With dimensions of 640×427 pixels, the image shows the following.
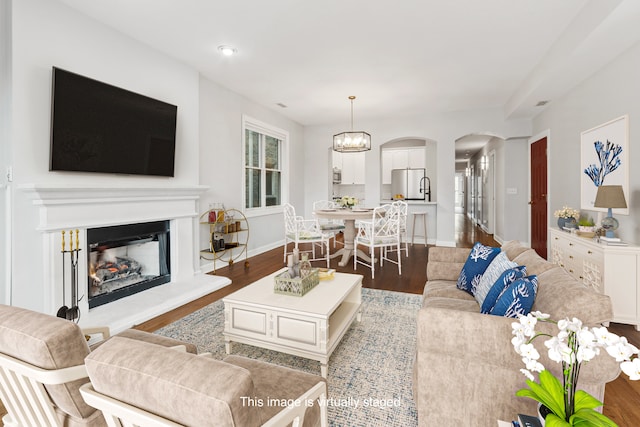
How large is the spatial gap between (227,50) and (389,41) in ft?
5.97

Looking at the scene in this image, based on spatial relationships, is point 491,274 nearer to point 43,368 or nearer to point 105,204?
point 43,368

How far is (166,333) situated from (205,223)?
1.90m

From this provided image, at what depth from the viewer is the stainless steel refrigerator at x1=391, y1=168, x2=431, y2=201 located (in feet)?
25.7

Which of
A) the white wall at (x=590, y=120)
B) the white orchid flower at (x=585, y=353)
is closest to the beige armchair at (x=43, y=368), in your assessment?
the white orchid flower at (x=585, y=353)

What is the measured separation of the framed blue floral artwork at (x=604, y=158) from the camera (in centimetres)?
281

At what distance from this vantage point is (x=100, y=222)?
2.85 meters

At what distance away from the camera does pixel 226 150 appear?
A: 4.73 meters

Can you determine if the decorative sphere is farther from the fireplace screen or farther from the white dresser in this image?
the fireplace screen

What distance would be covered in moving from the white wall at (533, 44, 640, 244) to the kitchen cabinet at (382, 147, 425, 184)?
2.87 meters

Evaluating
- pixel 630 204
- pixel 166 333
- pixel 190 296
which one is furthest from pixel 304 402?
pixel 630 204

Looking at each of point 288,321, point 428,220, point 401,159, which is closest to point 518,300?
point 288,321

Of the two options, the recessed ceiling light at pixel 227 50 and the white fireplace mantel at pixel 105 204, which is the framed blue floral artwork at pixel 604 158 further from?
the white fireplace mantel at pixel 105 204

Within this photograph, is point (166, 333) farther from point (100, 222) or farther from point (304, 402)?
point (304, 402)

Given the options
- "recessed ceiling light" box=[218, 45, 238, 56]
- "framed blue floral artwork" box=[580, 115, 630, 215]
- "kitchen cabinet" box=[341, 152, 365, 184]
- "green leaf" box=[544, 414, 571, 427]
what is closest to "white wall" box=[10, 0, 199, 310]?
"recessed ceiling light" box=[218, 45, 238, 56]
